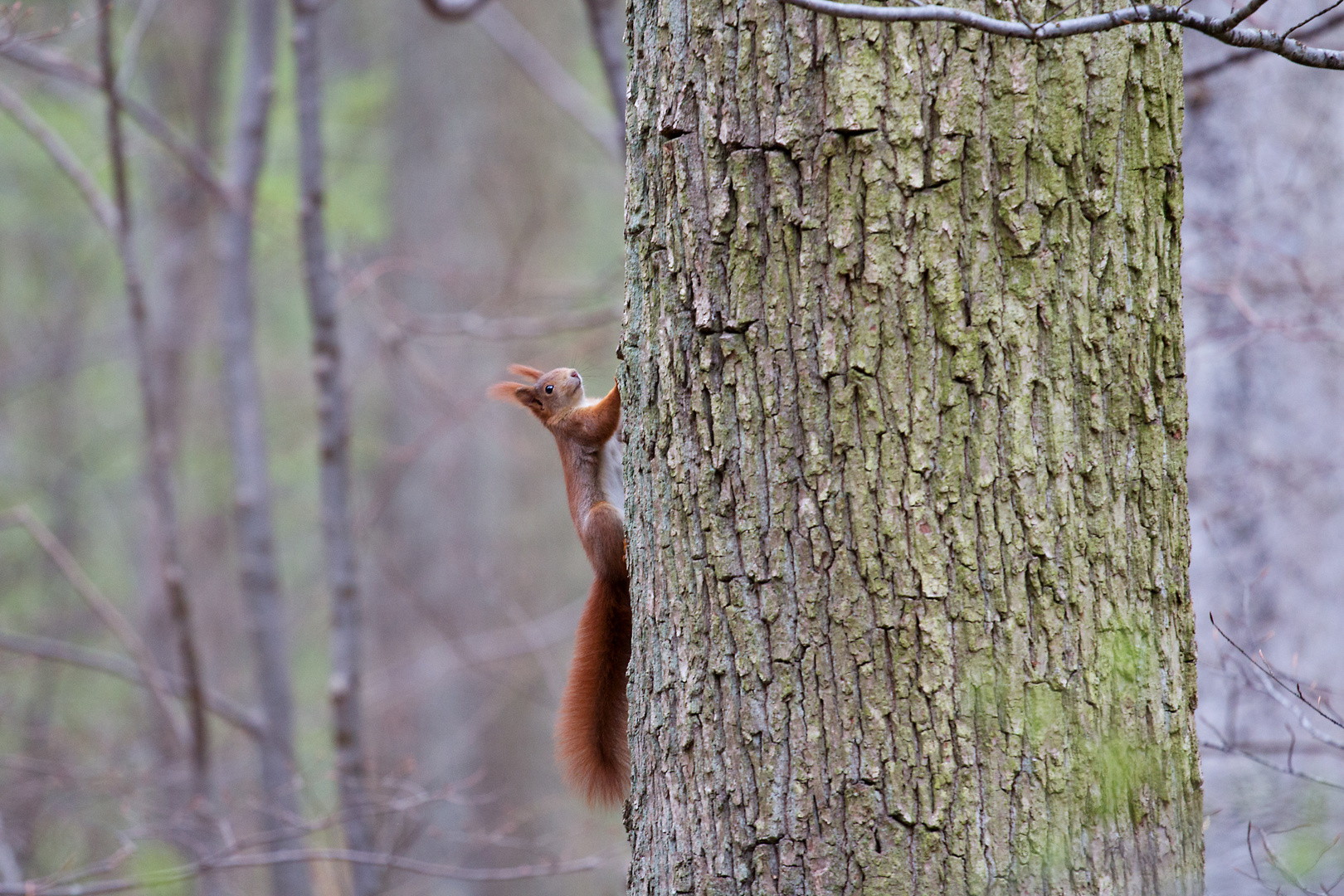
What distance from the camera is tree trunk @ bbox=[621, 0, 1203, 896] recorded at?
57.1 inches

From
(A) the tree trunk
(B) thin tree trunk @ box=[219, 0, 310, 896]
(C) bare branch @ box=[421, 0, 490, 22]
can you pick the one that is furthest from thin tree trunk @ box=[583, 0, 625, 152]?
(A) the tree trunk

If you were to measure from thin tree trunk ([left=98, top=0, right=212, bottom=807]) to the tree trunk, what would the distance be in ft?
9.87

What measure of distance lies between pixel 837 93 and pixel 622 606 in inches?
52.0

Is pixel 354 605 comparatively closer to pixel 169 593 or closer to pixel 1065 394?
pixel 169 593

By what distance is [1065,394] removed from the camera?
4.83ft

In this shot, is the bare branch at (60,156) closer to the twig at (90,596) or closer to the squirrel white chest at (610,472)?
the twig at (90,596)

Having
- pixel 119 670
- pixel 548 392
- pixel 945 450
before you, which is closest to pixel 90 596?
pixel 119 670

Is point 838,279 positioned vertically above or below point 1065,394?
above

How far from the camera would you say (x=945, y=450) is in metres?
1.46

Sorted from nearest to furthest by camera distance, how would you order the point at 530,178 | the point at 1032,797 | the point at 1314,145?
the point at 1032,797
the point at 1314,145
the point at 530,178

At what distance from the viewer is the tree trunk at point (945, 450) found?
4.75ft

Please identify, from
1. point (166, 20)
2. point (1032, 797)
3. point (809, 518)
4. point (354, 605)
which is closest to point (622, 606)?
point (809, 518)

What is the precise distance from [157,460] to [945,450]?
3.58 meters

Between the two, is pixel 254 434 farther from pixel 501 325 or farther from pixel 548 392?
pixel 548 392
